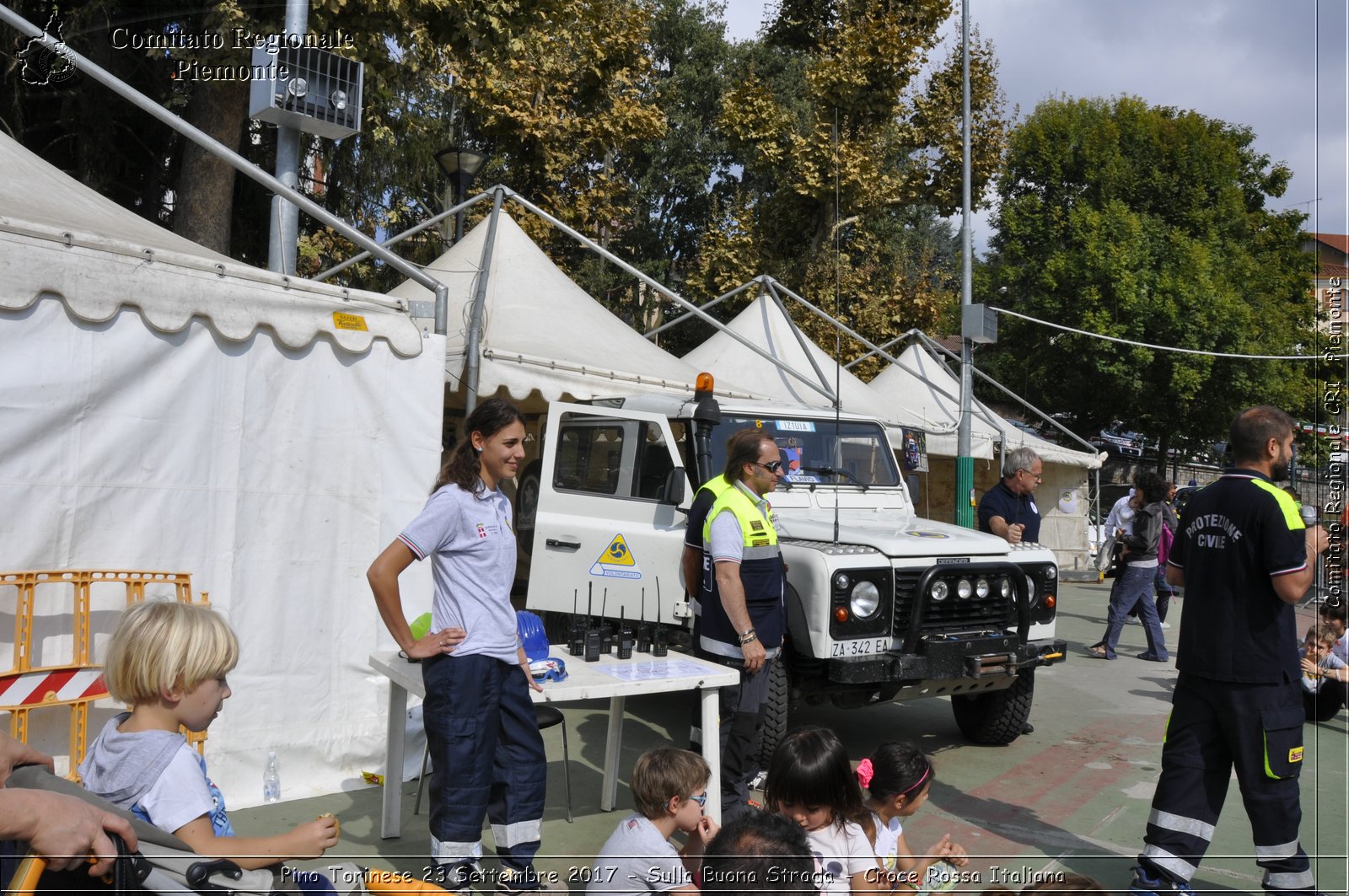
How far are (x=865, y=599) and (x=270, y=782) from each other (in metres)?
2.98

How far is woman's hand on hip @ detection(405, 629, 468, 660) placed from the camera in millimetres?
3309

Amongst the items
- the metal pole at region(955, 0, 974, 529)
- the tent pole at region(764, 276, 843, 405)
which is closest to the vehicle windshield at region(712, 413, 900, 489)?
the tent pole at region(764, 276, 843, 405)

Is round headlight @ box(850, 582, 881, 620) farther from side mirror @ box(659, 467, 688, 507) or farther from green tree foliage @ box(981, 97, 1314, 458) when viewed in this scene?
green tree foliage @ box(981, 97, 1314, 458)

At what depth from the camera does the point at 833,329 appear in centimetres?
1819

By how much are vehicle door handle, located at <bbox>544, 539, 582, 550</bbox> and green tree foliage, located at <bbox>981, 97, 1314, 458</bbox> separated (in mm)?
21230

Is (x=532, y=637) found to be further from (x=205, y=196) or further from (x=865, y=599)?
(x=205, y=196)

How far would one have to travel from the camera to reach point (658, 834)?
289 centimetres

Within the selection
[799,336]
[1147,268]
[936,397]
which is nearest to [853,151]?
[936,397]

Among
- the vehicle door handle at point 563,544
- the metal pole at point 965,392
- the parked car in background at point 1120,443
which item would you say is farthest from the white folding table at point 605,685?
the parked car in background at point 1120,443

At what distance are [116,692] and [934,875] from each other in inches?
93.2

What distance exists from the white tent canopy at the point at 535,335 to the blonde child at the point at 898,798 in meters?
4.74

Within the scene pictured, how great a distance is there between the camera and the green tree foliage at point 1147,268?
2445 centimetres

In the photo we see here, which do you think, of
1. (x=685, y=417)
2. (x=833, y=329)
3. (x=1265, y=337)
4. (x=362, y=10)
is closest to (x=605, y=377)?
(x=685, y=417)

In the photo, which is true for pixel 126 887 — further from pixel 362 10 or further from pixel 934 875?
pixel 362 10
